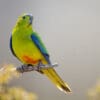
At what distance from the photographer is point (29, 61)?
40.7 inches

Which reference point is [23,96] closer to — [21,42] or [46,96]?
[21,42]

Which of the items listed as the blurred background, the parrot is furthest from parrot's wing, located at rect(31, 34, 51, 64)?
the blurred background

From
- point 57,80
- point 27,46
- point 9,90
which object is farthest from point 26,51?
point 9,90

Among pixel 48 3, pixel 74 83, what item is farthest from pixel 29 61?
pixel 48 3

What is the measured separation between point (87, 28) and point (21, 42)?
1.12m

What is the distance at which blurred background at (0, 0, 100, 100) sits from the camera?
2082 millimetres

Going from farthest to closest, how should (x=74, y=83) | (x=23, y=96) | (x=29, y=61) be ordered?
(x=74, y=83) → (x=29, y=61) → (x=23, y=96)

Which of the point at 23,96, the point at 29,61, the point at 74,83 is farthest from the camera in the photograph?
the point at 74,83

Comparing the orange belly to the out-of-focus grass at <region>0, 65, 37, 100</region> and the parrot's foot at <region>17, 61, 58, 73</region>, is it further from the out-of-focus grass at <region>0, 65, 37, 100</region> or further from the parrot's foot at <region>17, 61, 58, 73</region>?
the out-of-focus grass at <region>0, 65, 37, 100</region>

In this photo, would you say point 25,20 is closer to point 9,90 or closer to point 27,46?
point 27,46

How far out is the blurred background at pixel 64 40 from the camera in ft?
6.83

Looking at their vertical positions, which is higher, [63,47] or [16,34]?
[16,34]

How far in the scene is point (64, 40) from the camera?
2145 millimetres

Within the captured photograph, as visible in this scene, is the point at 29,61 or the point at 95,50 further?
the point at 95,50
